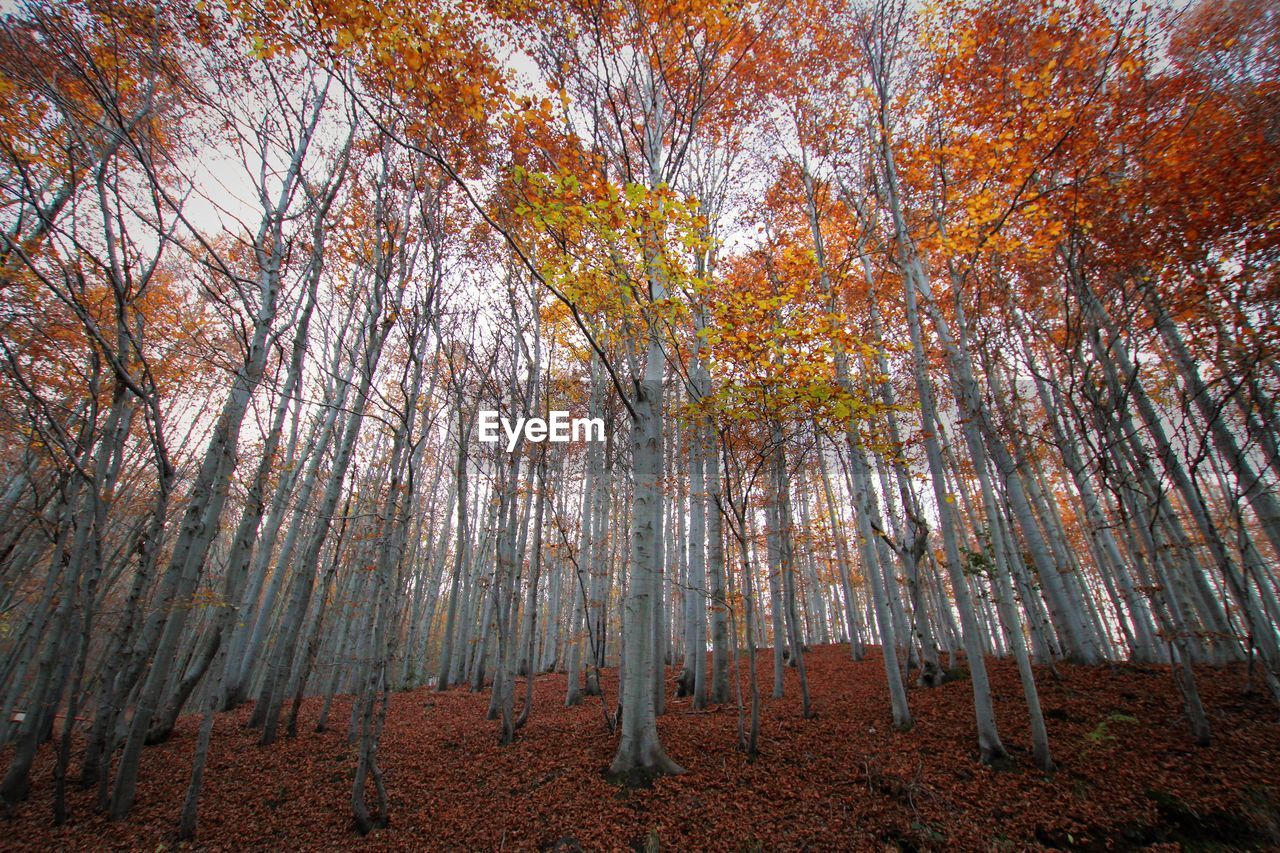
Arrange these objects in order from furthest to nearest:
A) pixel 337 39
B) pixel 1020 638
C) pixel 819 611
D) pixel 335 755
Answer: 1. pixel 819 611
2. pixel 335 755
3. pixel 1020 638
4. pixel 337 39

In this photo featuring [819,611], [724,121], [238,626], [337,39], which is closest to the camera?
[337,39]

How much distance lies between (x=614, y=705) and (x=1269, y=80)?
1329cm

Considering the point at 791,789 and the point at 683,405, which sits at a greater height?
the point at 683,405

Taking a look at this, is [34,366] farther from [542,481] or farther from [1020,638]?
[1020,638]

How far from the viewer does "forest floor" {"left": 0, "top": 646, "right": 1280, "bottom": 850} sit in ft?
11.7

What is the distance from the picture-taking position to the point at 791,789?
4.27 metres

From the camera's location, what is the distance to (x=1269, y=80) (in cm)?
582

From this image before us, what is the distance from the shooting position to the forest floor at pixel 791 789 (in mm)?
3574

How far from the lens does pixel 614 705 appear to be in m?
9.01

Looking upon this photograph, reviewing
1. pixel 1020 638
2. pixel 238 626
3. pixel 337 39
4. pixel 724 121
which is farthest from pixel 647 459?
pixel 238 626

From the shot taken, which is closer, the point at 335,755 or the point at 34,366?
the point at 335,755

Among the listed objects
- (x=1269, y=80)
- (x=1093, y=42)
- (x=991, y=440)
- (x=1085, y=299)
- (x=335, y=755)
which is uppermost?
(x=1093, y=42)

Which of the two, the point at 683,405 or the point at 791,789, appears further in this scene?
the point at 683,405

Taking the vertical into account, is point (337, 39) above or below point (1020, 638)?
above
